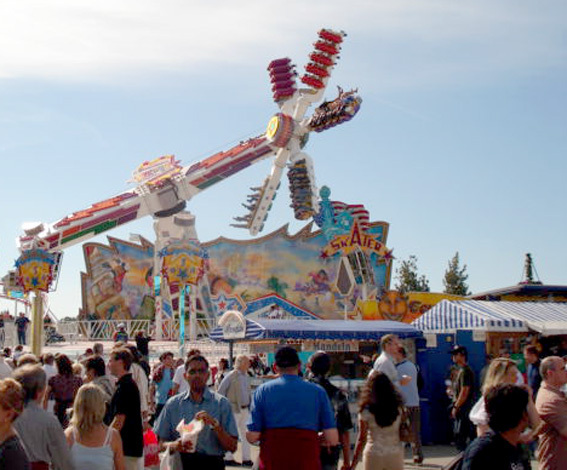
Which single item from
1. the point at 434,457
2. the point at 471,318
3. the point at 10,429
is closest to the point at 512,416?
the point at 10,429

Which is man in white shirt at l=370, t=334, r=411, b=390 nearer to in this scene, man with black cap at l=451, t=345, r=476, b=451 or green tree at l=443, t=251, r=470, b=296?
man with black cap at l=451, t=345, r=476, b=451

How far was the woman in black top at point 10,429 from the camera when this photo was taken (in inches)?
178

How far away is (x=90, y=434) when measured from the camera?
558 cm

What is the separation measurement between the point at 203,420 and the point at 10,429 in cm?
153

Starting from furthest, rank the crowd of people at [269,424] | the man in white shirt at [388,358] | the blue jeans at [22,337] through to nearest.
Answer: the blue jeans at [22,337], the man in white shirt at [388,358], the crowd of people at [269,424]

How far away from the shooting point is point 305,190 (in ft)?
117

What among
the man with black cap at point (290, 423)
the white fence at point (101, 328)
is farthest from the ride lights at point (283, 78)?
the man with black cap at point (290, 423)

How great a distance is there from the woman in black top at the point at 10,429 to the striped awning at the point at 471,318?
11550mm

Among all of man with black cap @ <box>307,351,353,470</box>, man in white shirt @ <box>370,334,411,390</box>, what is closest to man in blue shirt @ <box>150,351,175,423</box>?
man in white shirt @ <box>370,334,411,390</box>

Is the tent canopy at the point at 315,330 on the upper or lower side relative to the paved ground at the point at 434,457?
upper

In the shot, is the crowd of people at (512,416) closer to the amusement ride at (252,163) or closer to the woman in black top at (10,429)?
the woman in black top at (10,429)

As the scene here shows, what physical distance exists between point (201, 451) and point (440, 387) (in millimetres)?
8831

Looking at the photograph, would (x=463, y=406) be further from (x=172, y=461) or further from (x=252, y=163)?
(x=252, y=163)

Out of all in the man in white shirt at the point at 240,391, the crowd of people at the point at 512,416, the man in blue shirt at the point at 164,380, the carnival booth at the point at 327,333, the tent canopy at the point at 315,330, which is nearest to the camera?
the crowd of people at the point at 512,416
